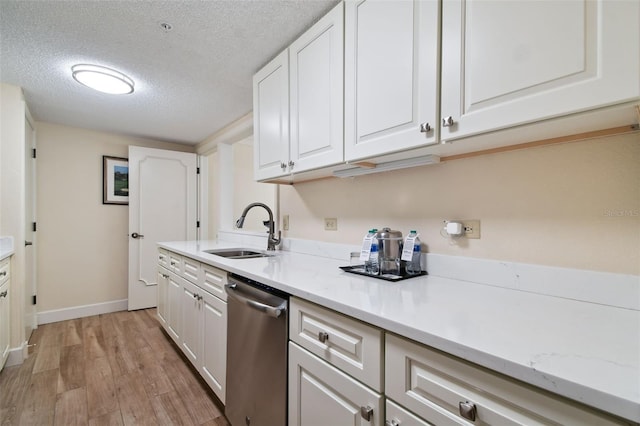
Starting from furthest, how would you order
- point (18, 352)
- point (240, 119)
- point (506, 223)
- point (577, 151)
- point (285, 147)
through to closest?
point (240, 119) < point (18, 352) < point (285, 147) < point (506, 223) < point (577, 151)

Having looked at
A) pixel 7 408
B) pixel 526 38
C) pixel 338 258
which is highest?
pixel 526 38

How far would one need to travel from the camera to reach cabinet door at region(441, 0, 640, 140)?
69 cm

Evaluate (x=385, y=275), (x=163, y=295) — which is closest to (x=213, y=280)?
(x=385, y=275)

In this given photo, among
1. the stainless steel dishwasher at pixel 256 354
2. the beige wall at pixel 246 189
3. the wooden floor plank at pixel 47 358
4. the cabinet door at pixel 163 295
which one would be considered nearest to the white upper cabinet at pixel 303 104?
the stainless steel dishwasher at pixel 256 354

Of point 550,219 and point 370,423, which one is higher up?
point 550,219

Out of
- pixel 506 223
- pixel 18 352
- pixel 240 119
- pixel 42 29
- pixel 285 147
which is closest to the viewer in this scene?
pixel 506 223

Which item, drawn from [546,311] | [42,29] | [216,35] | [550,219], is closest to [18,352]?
[42,29]

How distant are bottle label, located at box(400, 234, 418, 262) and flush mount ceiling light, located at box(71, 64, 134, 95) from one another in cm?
234

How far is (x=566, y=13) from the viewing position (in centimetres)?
75

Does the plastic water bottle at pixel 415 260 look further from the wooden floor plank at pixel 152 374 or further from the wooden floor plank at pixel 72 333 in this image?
the wooden floor plank at pixel 72 333

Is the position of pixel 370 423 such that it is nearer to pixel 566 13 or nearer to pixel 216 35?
pixel 566 13

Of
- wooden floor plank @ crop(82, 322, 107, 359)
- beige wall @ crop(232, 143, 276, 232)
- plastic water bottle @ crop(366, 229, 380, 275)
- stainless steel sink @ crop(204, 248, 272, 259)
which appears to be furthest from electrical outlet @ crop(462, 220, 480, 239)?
beige wall @ crop(232, 143, 276, 232)

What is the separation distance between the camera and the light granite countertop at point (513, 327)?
48 centimetres

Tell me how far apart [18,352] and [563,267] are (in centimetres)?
356
